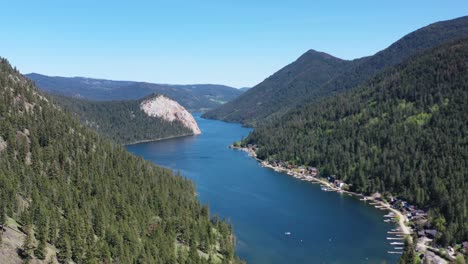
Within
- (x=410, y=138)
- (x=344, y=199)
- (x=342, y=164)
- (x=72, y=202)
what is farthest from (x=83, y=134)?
(x=410, y=138)

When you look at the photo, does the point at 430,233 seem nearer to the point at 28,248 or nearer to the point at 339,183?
the point at 339,183

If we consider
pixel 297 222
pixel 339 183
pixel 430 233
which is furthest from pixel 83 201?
pixel 339 183

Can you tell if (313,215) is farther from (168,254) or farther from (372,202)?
(168,254)

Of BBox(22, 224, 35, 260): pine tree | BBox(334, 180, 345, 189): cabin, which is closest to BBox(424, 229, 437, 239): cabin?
BBox(334, 180, 345, 189): cabin

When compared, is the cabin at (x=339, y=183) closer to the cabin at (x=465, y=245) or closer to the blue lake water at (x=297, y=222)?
the blue lake water at (x=297, y=222)

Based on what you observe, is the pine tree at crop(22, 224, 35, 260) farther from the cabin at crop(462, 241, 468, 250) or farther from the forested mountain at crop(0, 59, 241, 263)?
the cabin at crop(462, 241, 468, 250)

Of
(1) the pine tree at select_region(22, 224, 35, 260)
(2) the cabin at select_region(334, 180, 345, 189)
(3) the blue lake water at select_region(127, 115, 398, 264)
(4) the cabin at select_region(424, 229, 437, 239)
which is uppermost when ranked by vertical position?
(1) the pine tree at select_region(22, 224, 35, 260)

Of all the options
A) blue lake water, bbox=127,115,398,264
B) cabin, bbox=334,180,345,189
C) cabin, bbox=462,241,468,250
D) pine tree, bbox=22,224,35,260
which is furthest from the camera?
cabin, bbox=334,180,345,189

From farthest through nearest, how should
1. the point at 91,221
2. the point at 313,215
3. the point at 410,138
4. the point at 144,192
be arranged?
the point at 410,138 < the point at 313,215 < the point at 144,192 < the point at 91,221

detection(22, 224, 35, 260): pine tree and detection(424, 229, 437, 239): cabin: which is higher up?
detection(22, 224, 35, 260): pine tree
